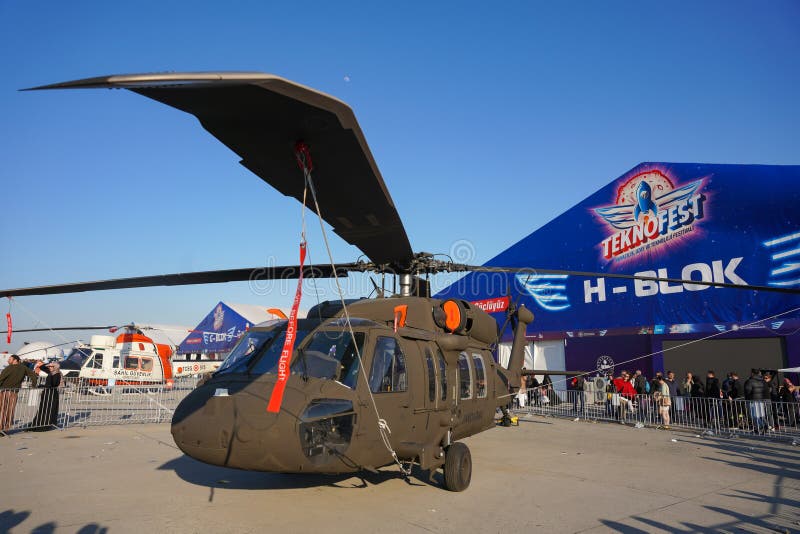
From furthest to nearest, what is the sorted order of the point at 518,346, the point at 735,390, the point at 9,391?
the point at 735,390, the point at 9,391, the point at 518,346

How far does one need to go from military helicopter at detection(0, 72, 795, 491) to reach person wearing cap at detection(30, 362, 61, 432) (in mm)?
8164

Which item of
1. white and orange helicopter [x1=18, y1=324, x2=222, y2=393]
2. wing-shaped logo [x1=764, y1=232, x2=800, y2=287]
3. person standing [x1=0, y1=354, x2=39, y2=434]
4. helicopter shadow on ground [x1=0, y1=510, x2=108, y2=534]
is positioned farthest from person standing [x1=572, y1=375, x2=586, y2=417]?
white and orange helicopter [x1=18, y1=324, x2=222, y2=393]

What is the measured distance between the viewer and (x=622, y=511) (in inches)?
245

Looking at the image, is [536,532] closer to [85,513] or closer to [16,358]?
[85,513]

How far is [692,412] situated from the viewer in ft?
50.0

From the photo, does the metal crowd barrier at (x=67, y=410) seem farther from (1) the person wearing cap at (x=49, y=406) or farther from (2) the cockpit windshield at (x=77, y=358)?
(2) the cockpit windshield at (x=77, y=358)

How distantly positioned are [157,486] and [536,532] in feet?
16.6

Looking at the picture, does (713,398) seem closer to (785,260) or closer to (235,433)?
(785,260)

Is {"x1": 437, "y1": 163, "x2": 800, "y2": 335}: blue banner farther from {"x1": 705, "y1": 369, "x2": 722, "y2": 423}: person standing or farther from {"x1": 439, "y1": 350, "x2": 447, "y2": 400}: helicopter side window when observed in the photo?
{"x1": 439, "y1": 350, "x2": 447, "y2": 400}: helicopter side window

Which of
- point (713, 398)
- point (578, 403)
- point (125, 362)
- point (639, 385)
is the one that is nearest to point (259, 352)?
point (713, 398)

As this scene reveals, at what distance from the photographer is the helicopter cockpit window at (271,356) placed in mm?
6129

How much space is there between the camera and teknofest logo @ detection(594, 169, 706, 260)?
19000mm

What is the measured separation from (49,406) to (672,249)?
20672 millimetres

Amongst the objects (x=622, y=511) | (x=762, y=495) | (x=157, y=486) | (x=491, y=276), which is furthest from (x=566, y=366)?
(x=157, y=486)
